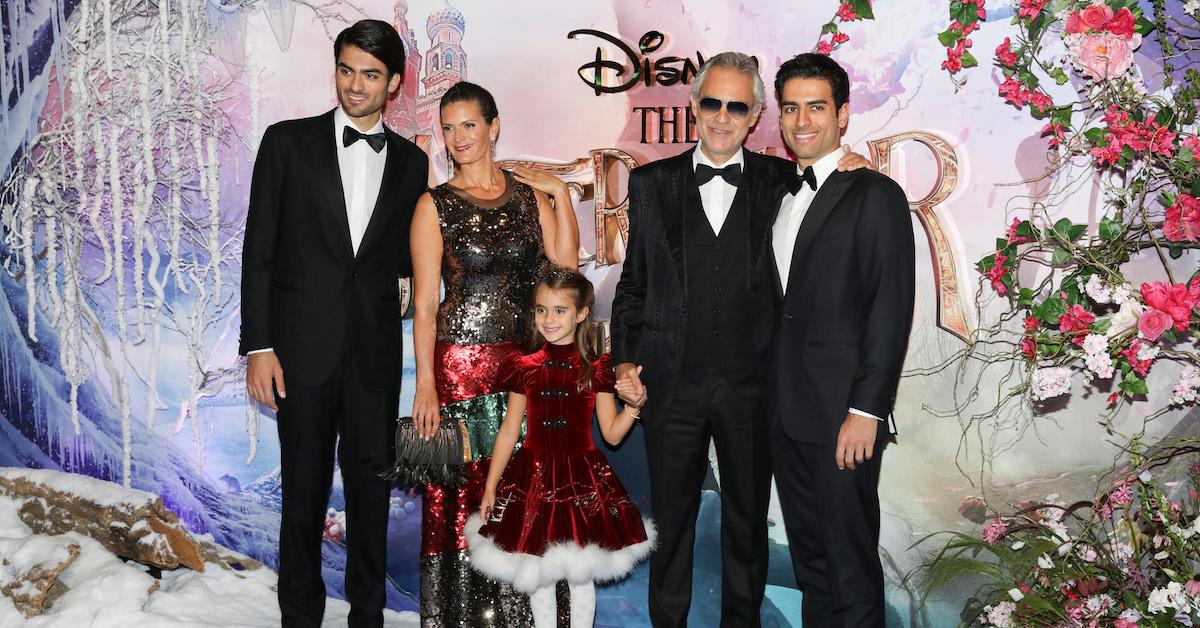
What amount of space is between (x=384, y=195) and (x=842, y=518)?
76.2 inches

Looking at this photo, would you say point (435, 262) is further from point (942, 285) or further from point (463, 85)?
point (942, 285)

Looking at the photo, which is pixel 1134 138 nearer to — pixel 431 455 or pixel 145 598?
pixel 431 455

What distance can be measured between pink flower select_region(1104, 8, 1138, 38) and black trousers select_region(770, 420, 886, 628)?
166 cm

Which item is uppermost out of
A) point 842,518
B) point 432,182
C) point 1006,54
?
point 1006,54

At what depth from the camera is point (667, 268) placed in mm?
3287

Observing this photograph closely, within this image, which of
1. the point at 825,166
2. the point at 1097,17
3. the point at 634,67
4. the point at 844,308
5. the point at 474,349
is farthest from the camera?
the point at 634,67

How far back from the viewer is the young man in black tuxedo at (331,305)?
3465 millimetres

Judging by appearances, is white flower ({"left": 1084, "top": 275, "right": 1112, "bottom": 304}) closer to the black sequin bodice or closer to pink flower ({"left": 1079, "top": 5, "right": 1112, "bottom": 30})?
pink flower ({"left": 1079, "top": 5, "right": 1112, "bottom": 30})

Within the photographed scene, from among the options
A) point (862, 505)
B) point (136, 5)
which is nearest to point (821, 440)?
point (862, 505)

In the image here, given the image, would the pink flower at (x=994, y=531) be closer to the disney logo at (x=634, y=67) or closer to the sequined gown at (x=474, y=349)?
the sequined gown at (x=474, y=349)

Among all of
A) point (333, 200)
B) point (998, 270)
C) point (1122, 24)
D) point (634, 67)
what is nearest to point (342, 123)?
point (333, 200)

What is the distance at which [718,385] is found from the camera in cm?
327

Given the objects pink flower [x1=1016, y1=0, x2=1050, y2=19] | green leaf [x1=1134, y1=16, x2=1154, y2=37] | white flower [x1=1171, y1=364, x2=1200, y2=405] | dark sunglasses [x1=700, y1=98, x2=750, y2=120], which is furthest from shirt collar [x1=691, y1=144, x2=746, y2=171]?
white flower [x1=1171, y1=364, x2=1200, y2=405]

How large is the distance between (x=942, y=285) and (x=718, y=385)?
126 cm
